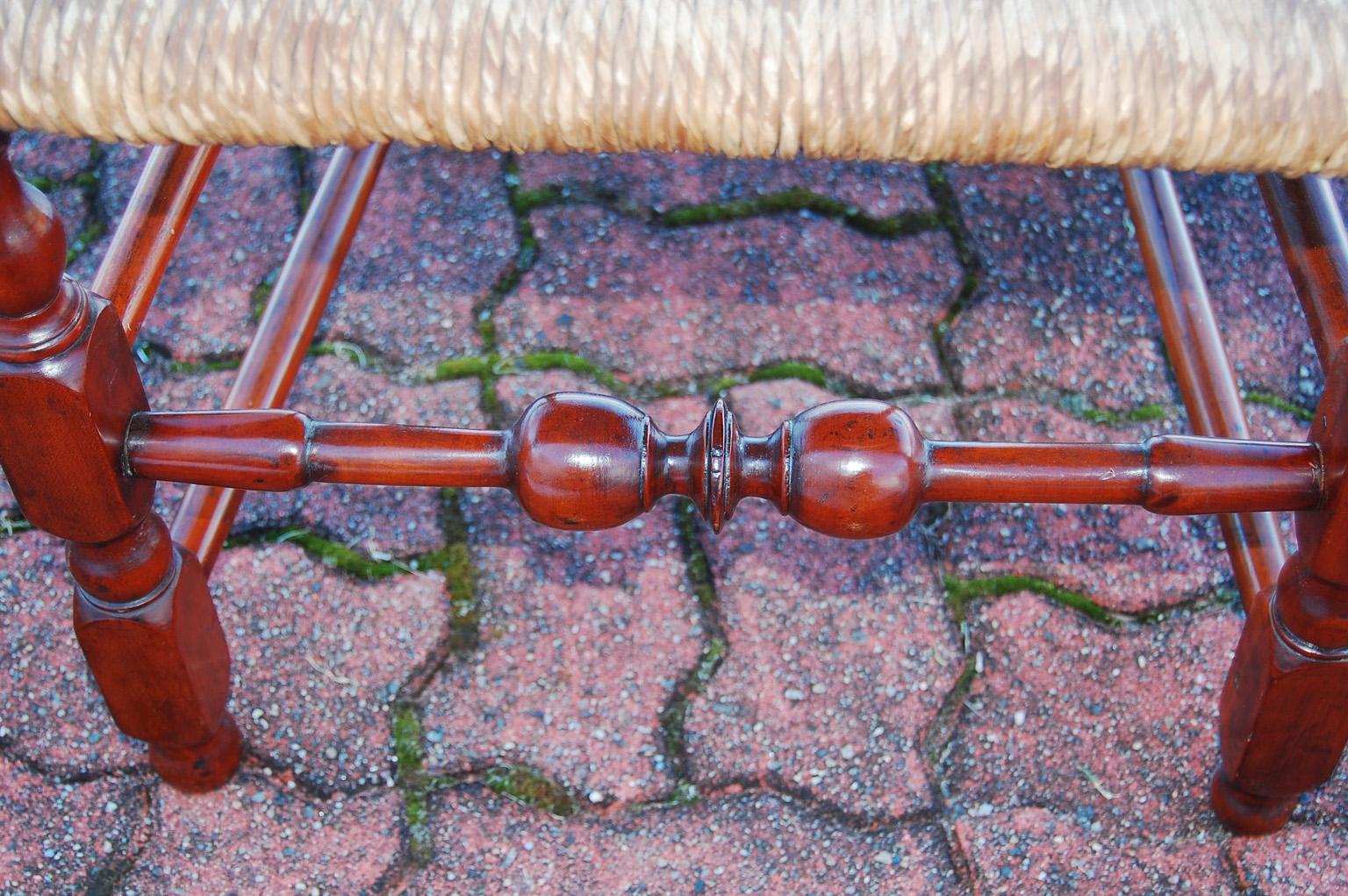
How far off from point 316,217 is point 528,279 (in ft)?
0.88

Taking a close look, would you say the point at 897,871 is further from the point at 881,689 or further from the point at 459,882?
the point at 459,882

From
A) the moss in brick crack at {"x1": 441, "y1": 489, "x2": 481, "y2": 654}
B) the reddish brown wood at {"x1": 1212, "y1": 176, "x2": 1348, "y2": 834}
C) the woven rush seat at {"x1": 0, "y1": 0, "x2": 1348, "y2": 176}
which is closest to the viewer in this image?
the woven rush seat at {"x1": 0, "y1": 0, "x2": 1348, "y2": 176}

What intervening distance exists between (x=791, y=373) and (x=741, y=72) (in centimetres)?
59

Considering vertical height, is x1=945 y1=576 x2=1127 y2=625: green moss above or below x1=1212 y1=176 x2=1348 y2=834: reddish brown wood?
below

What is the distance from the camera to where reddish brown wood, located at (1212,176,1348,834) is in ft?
2.10

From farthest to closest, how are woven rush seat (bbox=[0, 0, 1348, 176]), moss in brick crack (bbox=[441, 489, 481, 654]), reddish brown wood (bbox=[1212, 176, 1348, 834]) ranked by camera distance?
moss in brick crack (bbox=[441, 489, 481, 654])
reddish brown wood (bbox=[1212, 176, 1348, 834])
woven rush seat (bbox=[0, 0, 1348, 176])

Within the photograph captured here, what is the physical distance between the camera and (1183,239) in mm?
893

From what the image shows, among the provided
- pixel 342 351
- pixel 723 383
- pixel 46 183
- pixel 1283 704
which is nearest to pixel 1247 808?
pixel 1283 704

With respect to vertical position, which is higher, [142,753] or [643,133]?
[643,133]

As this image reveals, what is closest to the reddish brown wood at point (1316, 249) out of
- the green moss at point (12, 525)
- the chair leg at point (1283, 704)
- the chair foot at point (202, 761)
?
the chair leg at point (1283, 704)

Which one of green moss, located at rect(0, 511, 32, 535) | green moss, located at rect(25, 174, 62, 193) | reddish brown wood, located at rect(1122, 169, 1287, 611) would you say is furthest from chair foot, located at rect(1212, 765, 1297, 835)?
green moss, located at rect(25, 174, 62, 193)

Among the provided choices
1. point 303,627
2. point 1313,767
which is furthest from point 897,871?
point 303,627

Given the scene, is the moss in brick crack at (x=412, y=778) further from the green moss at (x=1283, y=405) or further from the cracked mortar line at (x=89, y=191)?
the green moss at (x=1283, y=405)

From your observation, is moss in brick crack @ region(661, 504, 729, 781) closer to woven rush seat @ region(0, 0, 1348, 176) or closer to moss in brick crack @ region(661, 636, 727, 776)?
moss in brick crack @ region(661, 636, 727, 776)
